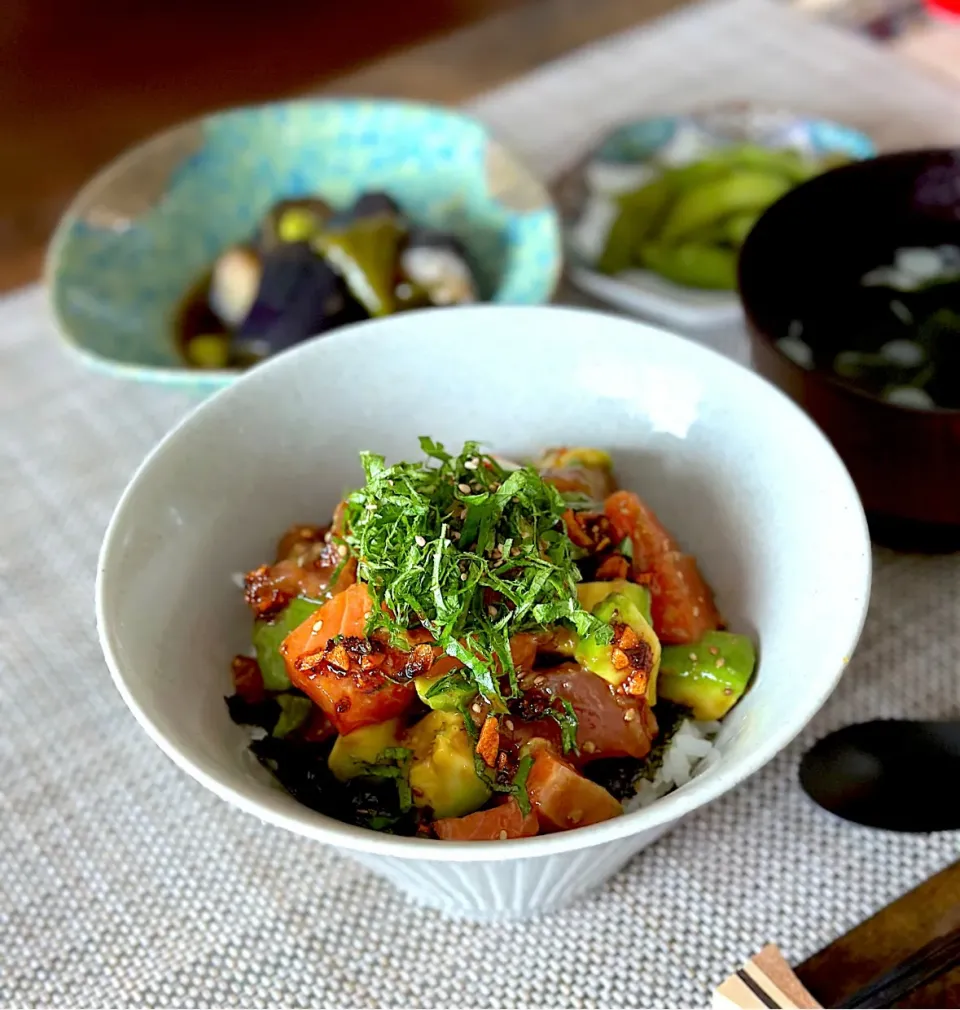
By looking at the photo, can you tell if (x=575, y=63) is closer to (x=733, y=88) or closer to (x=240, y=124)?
(x=733, y=88)

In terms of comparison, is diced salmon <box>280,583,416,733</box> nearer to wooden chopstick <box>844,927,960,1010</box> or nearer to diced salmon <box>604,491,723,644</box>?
diced salmon <box>604,491,723,644</box>

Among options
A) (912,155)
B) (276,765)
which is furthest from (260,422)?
(912,155)

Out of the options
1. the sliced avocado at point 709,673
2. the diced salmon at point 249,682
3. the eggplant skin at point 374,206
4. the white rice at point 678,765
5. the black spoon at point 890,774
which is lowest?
the black spoon at point 890,774

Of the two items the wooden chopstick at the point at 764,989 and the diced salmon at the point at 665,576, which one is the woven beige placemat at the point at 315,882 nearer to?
the wooden chopstick at the point at 764,989

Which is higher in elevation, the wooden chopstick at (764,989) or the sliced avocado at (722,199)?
the sliced avocado at (722,199)

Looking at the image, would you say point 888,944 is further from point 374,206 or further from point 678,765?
point 374,206

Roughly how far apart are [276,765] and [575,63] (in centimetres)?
196

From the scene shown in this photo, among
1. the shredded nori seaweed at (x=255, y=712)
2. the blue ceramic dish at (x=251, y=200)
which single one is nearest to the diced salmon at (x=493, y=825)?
the shredded nori seaweed at (x=255, y=712)

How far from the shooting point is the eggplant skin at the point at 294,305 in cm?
174

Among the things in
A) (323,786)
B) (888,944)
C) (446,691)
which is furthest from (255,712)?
(888,944)

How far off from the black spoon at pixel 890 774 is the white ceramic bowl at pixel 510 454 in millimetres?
195

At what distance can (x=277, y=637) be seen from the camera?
1.13 meters

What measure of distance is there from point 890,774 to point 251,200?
162 centimetres

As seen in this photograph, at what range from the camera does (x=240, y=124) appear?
2.11m
